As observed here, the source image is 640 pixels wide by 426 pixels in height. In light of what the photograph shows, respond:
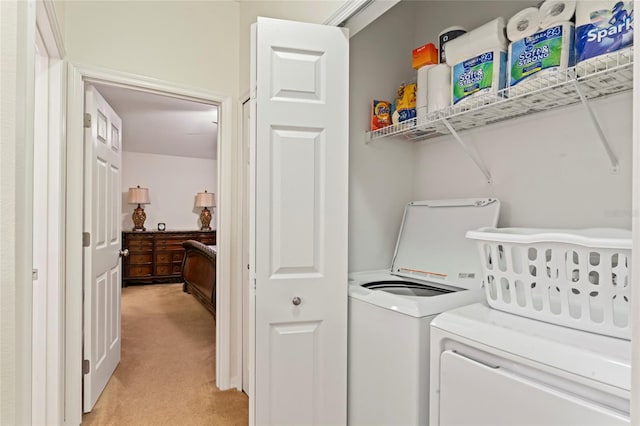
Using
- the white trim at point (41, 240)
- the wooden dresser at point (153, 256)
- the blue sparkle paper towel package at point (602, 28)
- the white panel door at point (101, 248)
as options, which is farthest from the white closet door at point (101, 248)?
the wooden dresser at point (153, 256)

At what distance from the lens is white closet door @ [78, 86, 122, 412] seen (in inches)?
87.2

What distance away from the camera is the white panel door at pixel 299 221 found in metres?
1.56

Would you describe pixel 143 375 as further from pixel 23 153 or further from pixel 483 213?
pixel 483 213

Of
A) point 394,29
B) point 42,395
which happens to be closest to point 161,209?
point 42,395

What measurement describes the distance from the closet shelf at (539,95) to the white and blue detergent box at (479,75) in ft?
0.13

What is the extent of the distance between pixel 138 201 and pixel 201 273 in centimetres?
247

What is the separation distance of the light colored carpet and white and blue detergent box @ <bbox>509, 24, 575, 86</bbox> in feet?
7.41

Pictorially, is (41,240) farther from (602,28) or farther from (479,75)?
(602,28)

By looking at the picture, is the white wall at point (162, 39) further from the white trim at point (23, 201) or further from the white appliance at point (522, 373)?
the white appliance at point (522, 373)

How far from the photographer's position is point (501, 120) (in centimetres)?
172

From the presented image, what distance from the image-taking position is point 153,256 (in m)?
6.19

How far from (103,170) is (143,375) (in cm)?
153

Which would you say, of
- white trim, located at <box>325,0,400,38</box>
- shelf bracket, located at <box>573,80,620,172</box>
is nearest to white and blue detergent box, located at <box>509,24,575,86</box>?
shelf bracket, located at <box>573,80,620,172</box>

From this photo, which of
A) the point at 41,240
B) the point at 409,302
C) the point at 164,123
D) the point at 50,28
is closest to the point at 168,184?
the point at 164,123
